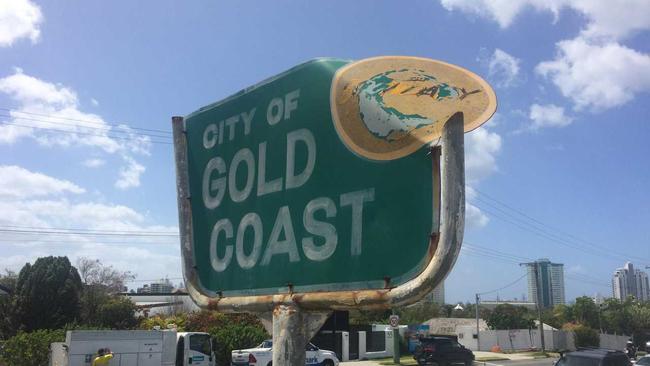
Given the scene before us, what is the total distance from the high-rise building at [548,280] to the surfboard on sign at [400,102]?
46.9m

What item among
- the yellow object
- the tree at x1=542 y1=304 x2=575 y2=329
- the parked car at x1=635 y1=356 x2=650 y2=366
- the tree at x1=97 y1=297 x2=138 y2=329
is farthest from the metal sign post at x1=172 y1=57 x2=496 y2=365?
the tree at x1=542 y1=304 x2=575 y2=329

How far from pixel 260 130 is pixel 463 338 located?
158 feet

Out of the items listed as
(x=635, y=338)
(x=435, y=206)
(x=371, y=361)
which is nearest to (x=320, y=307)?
(x=435, y=206)

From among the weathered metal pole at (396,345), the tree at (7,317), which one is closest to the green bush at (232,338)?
the weathered metal pole at (396,345)

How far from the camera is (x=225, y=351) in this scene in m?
27.5

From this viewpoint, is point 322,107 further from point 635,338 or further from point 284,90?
point 635,338

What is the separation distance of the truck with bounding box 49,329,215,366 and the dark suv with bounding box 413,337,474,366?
1163 cm

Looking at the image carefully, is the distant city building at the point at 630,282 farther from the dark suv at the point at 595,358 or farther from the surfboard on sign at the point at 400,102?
the surfboard on sign at the point at 400,102

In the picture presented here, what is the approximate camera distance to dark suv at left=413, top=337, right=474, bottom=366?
1184 inches

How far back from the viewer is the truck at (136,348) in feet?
62.8

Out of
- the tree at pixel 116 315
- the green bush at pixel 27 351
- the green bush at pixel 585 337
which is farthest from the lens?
the green bush at pixel 585 337

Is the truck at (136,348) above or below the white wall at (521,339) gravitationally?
above

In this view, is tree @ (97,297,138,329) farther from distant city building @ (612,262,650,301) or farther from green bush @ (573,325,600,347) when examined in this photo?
distant city building @ (612,262,650,301)

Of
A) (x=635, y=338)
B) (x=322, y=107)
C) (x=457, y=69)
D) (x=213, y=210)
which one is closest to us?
(x=457, y=69)
